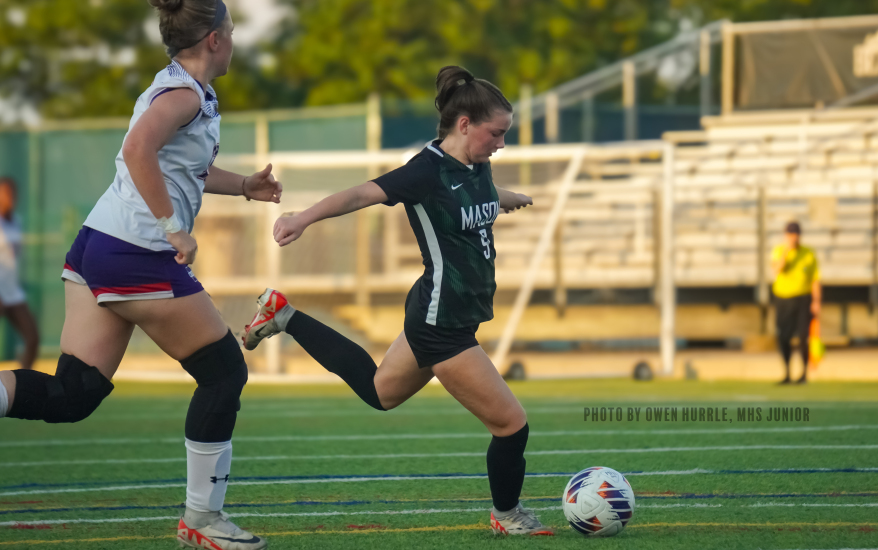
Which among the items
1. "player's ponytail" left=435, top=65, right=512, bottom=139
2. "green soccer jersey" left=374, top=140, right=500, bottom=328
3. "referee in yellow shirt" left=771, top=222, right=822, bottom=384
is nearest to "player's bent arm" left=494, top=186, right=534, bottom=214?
"green soccer jersey" left=374, top=140, right=500, bottom=328

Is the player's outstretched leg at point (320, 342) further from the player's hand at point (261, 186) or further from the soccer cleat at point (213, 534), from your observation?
the soccer cleat at point (213, 534)

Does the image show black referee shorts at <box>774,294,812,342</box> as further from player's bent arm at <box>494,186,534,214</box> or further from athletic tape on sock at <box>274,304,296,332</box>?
athletic tape on sock at <box>274,304,296,332</box>

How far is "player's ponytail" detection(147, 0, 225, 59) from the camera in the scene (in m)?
4.13

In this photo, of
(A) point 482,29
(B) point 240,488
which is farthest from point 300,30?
(B) point 240,488

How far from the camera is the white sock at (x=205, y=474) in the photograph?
429 centimetres

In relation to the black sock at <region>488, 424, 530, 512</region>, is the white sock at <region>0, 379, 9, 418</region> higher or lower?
higher

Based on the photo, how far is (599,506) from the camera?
455 centimetres

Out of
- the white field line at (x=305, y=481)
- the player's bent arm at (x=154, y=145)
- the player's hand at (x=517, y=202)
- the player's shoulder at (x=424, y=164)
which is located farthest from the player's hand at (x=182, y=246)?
the white field line at (x=305, y=481)

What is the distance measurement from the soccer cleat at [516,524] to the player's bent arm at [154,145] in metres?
1.85

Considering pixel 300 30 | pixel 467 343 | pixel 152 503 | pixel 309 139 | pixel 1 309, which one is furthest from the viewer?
pixel 300 30

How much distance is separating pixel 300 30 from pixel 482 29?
7.08m

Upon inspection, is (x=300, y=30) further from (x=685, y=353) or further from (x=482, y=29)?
(x=685, y=353)

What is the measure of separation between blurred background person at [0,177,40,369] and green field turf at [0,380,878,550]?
2.35 meters

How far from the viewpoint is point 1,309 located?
12805 millimetres
